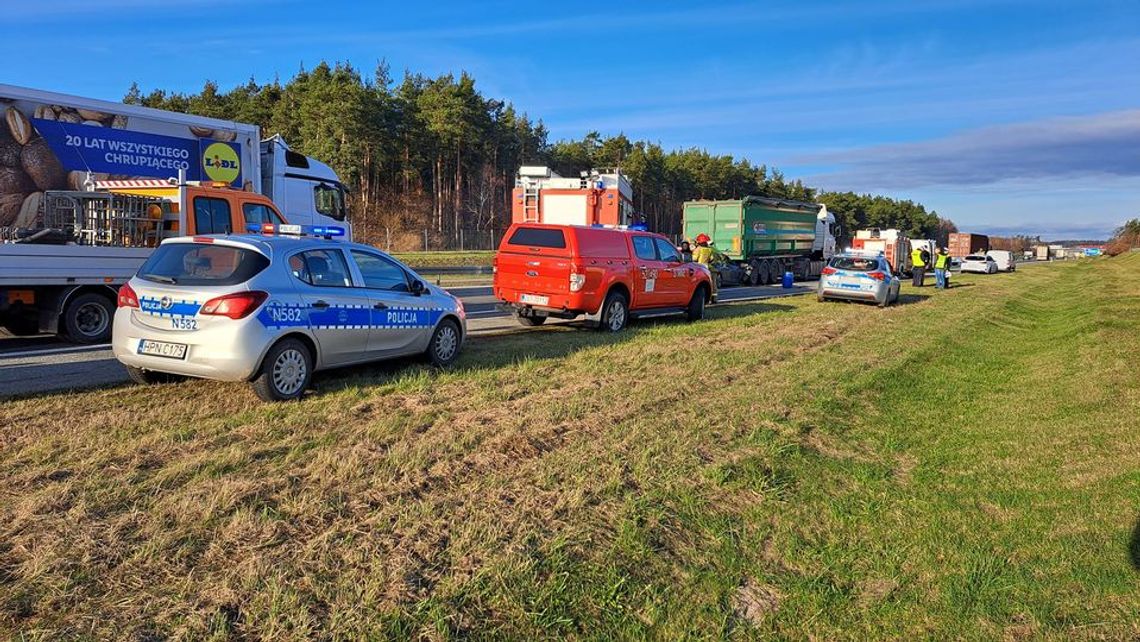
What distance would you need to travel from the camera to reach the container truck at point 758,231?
3097cm

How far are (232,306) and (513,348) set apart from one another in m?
4.37

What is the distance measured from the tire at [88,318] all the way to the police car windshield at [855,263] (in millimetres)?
16903

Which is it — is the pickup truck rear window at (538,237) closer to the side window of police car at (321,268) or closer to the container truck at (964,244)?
the side window of police car at (321,268)

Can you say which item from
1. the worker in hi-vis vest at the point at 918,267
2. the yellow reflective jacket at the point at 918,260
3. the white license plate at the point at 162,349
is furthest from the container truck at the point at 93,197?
the yellow reflective jacket at the point at 918,260

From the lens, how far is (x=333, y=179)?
16.4 meters

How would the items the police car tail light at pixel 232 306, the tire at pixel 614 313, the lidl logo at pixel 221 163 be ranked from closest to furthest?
the police car tail light at pixel 232 306 < the tire at pixel 614 313 < the lidl logo at pixel 221 163

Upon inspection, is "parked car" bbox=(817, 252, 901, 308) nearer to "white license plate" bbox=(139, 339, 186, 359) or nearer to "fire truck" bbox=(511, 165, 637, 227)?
"fire truck" bbox=(511, 165, 637, 227)

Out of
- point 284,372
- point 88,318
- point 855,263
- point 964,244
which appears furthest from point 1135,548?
point 964,244

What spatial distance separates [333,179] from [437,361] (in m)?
9.31

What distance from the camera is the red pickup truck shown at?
467 inches

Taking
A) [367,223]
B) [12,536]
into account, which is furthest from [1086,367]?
[367,223]

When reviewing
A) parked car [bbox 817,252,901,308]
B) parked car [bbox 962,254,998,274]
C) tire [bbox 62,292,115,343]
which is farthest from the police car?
parked car [bbox 962,254,998,274]

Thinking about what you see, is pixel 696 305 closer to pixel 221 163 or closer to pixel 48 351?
pixel 221 163

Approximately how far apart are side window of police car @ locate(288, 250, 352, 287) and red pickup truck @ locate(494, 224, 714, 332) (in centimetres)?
476
